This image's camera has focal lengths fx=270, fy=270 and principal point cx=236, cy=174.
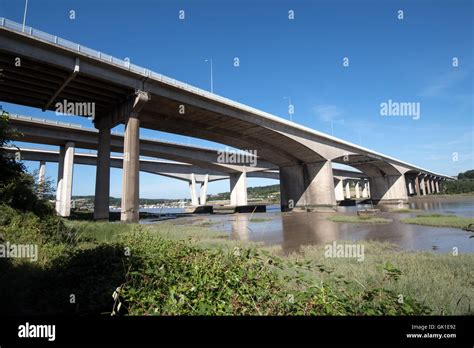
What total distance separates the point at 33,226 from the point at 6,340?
8.72 metres

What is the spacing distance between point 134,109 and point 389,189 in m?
81.4

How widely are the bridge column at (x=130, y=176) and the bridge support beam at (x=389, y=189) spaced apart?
77.9m

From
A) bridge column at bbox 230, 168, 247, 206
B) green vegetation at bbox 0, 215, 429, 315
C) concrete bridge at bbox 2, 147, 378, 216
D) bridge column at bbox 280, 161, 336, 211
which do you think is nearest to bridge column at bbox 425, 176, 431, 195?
concrete bridge at bbox 2, 147, 378, 216

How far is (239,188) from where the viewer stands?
74.8 metres

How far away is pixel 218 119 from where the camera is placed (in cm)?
3916

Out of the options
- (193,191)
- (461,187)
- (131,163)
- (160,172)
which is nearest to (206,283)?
(131,163)

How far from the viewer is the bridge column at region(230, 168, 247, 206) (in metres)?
74.2

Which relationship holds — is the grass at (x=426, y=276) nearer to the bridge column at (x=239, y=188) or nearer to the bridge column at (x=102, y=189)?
the bridge column at (x=102, y=189)

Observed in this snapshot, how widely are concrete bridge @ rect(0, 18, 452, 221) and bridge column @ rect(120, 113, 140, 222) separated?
0.10 m

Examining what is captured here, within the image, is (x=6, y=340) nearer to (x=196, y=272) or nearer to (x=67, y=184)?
(x=196, y=272)

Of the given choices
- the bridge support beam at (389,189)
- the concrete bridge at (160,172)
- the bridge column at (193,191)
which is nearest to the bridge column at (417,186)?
the concrete bridge at (160,172)

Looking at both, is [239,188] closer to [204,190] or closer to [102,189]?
[204,190]

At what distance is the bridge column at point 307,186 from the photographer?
52.6 meters

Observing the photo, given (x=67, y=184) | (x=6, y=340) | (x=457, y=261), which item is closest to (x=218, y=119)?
(x=67, y=184)
